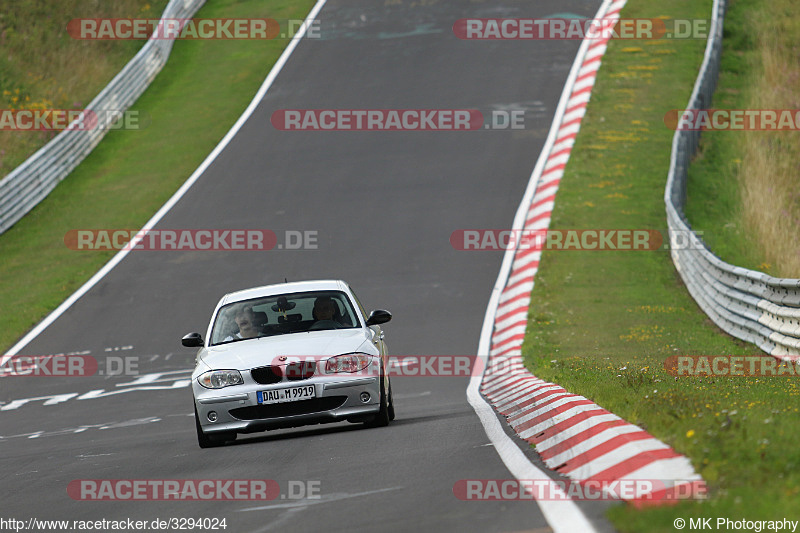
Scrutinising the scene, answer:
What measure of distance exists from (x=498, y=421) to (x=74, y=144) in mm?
22035

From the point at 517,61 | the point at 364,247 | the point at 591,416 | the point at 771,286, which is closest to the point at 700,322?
the point at 771,286

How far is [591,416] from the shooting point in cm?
887

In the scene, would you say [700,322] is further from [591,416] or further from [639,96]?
[639,96]

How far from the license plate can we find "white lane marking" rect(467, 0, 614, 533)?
1590 mm

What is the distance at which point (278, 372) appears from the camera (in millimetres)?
11242

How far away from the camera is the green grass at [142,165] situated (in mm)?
23859

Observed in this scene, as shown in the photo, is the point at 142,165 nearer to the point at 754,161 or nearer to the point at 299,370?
the point at 754,161

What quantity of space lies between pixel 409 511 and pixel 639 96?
25622mm
